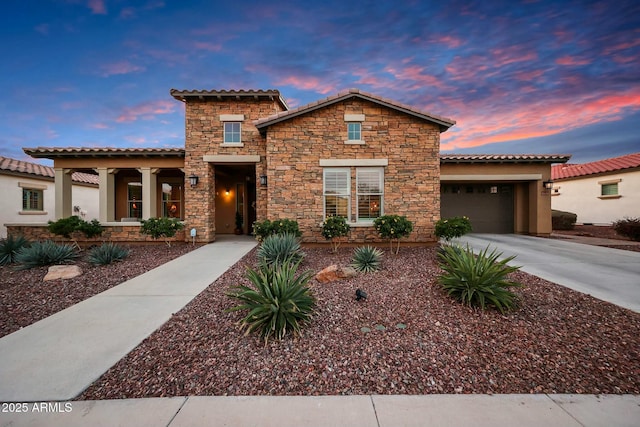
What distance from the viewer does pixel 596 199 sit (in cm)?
1627

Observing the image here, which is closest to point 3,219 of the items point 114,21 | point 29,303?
point 114,21

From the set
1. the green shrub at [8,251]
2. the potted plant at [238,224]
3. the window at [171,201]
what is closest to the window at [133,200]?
the window at [171,201]

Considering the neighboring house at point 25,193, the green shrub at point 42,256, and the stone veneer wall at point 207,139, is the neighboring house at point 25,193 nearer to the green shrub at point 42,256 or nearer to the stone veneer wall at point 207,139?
the green shrub at point 42,256

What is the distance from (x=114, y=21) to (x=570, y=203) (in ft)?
91.8

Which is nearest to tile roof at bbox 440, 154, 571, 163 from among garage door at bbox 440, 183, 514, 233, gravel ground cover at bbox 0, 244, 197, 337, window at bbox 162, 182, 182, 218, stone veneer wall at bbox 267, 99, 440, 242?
garage door at bbox 440, 183, 514, 233

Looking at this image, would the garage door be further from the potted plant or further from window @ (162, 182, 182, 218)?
window @ (162, 182, 182, 218)

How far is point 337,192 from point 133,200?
38.5 feet

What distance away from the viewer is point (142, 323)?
3641 mm

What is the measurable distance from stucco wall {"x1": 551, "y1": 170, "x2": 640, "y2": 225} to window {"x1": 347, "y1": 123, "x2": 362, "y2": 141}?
17174 millimetres

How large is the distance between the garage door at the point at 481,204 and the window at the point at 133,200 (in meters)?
16.3

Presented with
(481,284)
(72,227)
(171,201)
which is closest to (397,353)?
(481,284)

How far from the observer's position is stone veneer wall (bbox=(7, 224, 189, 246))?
33.2 ft

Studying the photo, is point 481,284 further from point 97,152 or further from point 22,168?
point 22,168

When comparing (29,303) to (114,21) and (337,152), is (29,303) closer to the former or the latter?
(337,152)
